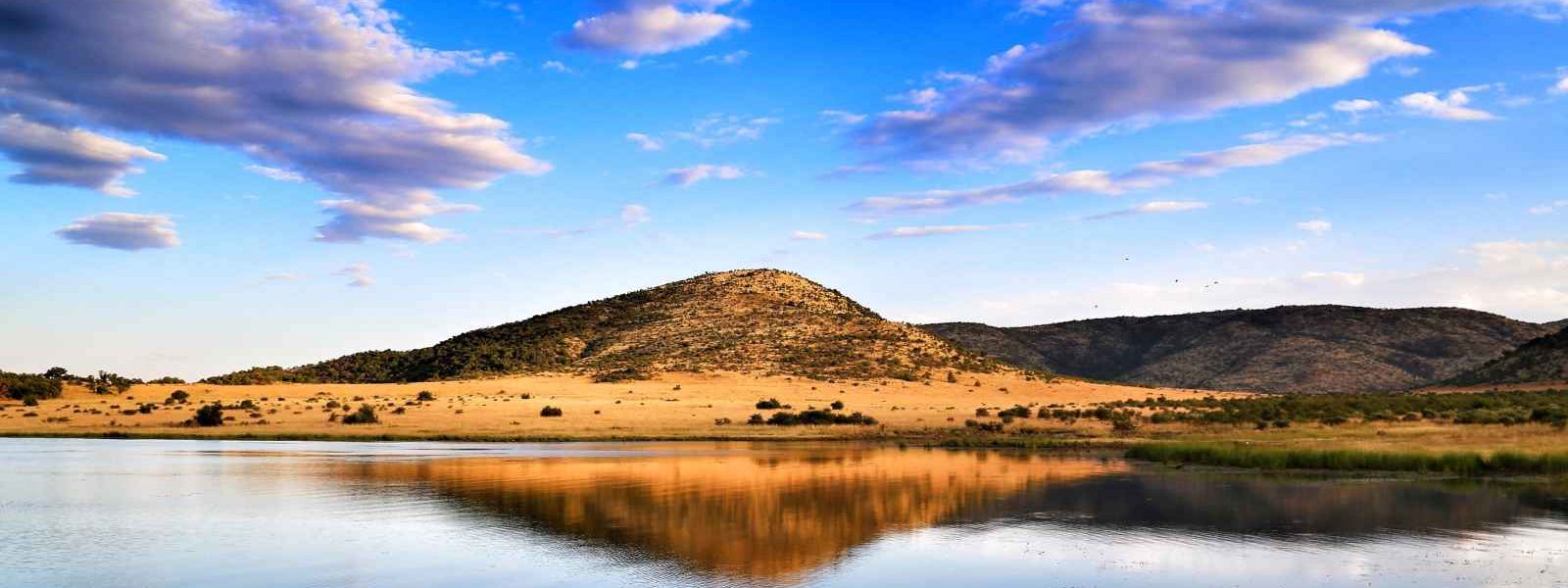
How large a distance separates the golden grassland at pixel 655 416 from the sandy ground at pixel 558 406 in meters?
0.13

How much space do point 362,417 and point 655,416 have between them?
17.1 meters

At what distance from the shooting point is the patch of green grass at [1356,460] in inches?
1510

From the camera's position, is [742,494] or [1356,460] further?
[1356,460]

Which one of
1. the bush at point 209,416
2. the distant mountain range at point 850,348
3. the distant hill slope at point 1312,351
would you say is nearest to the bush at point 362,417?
the bush at point 209,416

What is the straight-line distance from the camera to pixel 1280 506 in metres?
30.1

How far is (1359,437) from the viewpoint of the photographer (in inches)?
1961

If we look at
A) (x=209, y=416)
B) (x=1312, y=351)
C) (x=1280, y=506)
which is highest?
(x=1312, y=351)

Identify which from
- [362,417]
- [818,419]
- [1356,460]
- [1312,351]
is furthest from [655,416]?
[1312,351]

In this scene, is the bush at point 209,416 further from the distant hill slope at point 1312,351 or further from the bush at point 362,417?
the distant hill slope at point 1312,351

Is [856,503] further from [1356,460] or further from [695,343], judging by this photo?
[695,343]

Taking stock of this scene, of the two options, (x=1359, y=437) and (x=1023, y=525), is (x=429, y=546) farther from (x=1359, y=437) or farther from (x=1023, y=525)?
(x=1359, y=437)

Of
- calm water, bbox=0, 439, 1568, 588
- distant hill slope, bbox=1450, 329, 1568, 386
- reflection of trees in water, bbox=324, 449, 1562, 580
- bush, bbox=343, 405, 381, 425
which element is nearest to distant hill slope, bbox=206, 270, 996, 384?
bush, bbox=343, 405, 381, 425

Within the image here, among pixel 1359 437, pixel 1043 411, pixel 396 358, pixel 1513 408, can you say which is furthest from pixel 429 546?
pixel 396 358

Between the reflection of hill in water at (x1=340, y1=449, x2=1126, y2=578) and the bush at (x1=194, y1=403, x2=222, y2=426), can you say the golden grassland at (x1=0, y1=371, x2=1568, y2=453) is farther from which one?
the reflection of hill in water at (x1=340, y1=449, x2=1126, y2=578)
